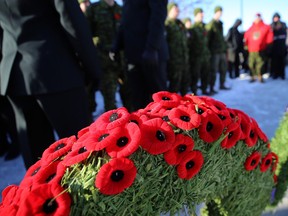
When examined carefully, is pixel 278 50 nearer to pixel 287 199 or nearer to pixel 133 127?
pixel 287 199

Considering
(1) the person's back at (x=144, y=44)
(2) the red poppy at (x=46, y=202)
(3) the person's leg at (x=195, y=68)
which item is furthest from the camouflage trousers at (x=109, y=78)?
(2) the red poppy at (x=46, y=202)

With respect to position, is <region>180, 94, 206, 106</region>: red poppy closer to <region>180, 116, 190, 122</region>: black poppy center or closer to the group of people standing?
<region>180, 116, 190, 122</region>: black poppy center

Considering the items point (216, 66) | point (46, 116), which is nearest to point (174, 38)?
point (216, 66)

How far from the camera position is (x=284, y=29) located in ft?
29.3

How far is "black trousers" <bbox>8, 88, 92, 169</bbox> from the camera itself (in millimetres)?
1807

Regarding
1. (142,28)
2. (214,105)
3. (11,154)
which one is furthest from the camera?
(11,154)

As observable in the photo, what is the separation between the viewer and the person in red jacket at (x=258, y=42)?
26.0 feet

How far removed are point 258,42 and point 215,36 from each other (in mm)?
1559

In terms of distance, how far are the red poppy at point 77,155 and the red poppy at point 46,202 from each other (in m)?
0.09

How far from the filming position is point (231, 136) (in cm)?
117

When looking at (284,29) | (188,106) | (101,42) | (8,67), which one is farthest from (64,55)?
(284,29)

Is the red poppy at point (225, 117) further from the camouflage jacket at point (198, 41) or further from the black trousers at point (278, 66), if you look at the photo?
the black trousers at point (278, 66)

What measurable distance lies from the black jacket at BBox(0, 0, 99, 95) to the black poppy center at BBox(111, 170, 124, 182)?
1059mm

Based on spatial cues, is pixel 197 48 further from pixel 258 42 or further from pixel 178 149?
pixel 178 149
